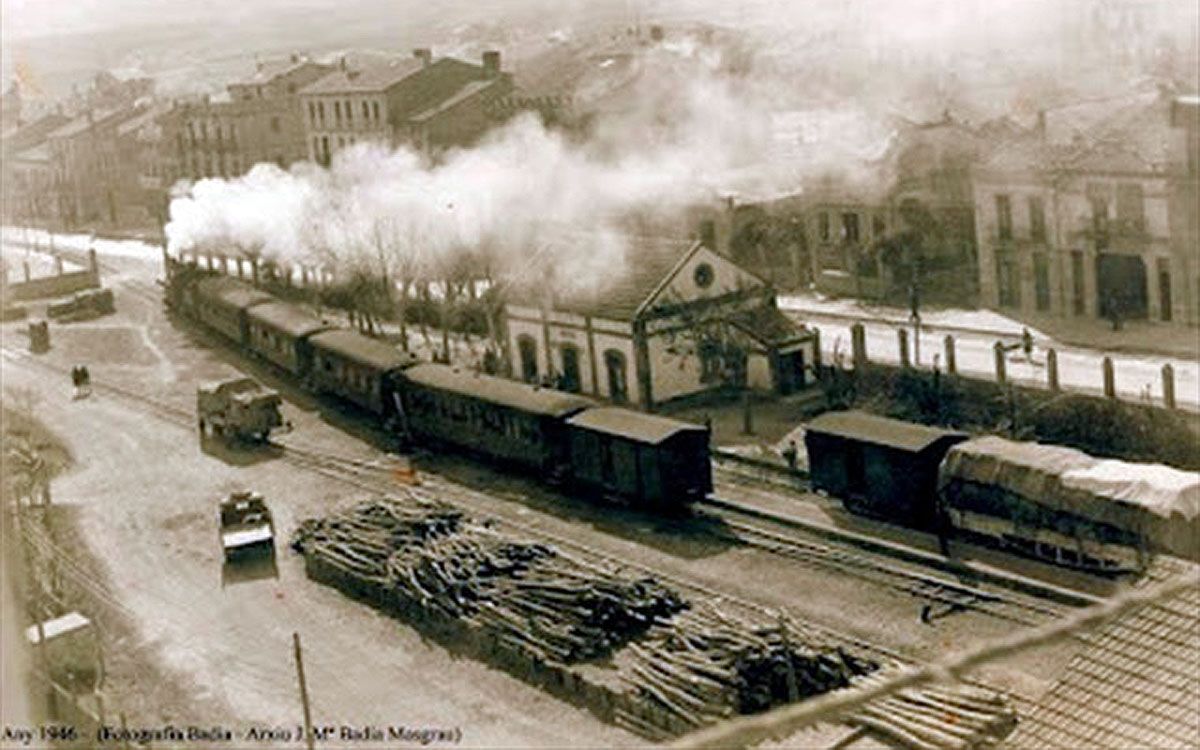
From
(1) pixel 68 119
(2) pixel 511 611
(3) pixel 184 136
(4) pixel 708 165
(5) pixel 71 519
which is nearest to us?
(2) pixel 511 611

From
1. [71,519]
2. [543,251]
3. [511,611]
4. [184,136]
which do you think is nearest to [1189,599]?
[511,611]

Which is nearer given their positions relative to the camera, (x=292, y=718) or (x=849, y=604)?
(x=292, y=718)

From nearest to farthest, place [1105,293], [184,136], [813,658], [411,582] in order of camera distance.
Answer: [813,658] → [411,582] → [1105,293] → [184,136]

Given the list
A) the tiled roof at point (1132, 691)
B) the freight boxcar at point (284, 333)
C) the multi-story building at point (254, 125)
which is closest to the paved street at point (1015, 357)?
the freight boxcar at point (284, 333)

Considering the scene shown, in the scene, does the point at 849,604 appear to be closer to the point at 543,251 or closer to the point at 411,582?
the point at 411,582

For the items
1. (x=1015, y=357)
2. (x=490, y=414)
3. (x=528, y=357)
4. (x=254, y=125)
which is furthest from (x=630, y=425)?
(x=254, y=125)
